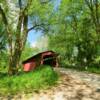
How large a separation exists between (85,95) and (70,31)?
36.1m

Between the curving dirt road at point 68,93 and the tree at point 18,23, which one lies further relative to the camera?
the tree at point 18,23

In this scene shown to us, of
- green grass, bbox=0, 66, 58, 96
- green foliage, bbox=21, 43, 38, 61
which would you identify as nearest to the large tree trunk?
green grass, bbox=0, 66, 58, 96

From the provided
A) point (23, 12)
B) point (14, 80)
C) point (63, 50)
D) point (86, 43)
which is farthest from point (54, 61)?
point (14, 80)

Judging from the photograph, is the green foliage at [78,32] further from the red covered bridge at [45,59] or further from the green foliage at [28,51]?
the green foliage at [28,51]

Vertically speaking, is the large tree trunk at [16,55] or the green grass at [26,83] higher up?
the large tree trunk at [16,55]

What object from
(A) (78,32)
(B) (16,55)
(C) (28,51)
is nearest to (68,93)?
(B) (16,55)

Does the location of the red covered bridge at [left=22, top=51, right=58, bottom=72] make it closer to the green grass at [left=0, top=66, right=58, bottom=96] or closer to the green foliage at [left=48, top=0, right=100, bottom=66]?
the green foliage at [left=48, top=0, right=100, bottom=66]

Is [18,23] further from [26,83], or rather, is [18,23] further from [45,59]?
[45,59]

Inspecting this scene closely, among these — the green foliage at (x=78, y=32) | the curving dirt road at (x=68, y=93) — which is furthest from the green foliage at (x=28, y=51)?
the curving dirt road at (x=68, y=93)

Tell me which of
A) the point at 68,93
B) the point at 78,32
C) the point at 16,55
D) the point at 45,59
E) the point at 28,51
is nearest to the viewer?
the point at 68,93

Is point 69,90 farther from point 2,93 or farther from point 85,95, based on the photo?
point 2,93

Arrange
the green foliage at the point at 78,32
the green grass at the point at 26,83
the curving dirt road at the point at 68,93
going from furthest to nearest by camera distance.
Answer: the green foliage at the point at 78,32
the green grass at the point at 26,83
the curving dirt road at the point at 68,93

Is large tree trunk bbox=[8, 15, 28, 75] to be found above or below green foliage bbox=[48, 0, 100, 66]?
below

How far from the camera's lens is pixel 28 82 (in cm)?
1831
